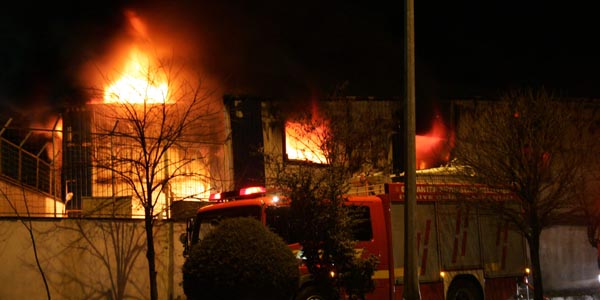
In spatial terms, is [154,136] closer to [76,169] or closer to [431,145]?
[76,169]

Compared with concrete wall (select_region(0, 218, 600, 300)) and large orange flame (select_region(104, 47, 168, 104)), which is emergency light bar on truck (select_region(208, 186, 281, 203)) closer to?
concrete wall (select_region(0, 218, 600, 300))

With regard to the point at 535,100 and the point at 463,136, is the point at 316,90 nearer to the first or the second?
the point at 463,136

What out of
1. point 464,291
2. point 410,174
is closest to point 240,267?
point 410,174

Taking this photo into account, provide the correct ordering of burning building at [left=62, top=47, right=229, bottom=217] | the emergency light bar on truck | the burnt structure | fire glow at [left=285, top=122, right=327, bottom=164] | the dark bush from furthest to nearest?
the burnt structure
burning building at [left=62, top=47, right=229, bottom=217]
fire glow at [left=285, top=122, right=327, bottom=164]
the emergency light bar on truck
the dark bush

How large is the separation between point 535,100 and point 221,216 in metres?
6.53

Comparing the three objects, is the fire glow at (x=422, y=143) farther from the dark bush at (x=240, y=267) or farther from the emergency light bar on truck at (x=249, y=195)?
the dark bush at (x=240, y=267)

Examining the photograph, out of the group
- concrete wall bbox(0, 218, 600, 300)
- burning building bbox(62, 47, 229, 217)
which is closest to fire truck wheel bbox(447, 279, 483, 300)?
burning building bbox(62, 47, 229, 217)

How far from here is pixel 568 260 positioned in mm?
15945

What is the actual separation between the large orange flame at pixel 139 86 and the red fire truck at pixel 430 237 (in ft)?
12.8

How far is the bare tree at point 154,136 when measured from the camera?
11.2 metres

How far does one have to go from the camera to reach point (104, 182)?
1316cm

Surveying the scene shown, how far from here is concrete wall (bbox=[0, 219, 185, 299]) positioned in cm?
1020

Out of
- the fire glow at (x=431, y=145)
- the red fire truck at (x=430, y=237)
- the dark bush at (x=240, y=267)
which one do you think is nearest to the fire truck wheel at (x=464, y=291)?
the red fire truck at (x=430, y=237)

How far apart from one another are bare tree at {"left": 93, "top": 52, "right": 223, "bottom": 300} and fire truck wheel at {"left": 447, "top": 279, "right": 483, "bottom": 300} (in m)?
5.06
